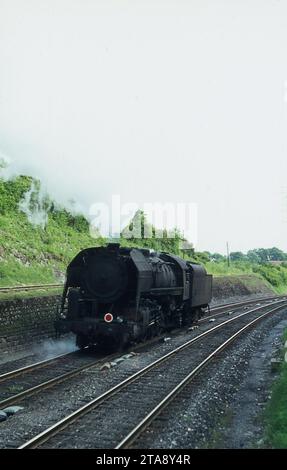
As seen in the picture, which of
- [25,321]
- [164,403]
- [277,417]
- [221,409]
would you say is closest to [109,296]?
[25,321]

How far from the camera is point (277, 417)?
28.1 feet

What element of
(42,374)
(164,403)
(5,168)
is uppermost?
(5,168)

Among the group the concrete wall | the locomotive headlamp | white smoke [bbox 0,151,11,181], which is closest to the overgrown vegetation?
white smoke [bbox 0,151,11,181]

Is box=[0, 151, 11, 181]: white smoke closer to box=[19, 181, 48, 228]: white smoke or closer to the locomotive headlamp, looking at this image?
box=[19, 181, 48, 228]: white smoke

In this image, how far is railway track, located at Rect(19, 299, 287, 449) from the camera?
7.75 m

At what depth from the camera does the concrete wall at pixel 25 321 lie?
47.2 ft

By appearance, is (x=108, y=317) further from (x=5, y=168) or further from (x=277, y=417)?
(x=5, y=168)

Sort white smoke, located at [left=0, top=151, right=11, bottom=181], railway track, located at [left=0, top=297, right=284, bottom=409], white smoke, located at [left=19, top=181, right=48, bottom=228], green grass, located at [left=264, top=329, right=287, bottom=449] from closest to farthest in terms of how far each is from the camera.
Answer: green grass, located at [left=264, top=329, right=287, bottom=449] < railway track, located at [left=0, top=297, right=284, bottom=409] < white smoke, located at [left=0, top=151, right=11, bottom=181] < white smoke, located at [left=19, top=181, right=48, bottom=228]

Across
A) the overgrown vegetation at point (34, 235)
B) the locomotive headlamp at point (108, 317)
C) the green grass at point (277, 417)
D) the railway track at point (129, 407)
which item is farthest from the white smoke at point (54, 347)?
the green grass at point (277, 417)

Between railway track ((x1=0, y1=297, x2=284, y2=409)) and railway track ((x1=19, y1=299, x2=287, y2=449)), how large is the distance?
142 centimetres

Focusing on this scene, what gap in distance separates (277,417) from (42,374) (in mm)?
5796

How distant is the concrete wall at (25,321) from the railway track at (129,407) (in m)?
4.18
